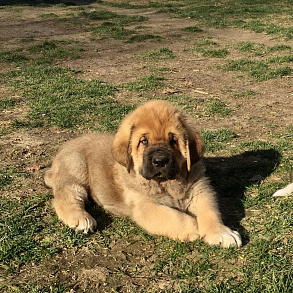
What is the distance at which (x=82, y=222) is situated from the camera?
359 centimetres

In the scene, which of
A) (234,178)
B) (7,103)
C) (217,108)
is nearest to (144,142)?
(234,178)

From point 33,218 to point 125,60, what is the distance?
7.92 meters

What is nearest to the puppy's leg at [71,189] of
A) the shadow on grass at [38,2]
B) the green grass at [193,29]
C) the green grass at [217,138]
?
the green grass at [217,138]

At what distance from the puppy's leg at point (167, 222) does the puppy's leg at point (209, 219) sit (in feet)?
0.27

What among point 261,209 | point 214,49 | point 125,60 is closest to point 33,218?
point 261,209

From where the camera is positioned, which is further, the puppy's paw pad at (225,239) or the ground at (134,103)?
the puppy's paw pad at (225,239)

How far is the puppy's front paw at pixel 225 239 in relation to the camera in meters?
3.18

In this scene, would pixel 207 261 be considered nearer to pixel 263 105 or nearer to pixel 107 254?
pixel 107 254

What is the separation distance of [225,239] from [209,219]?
274mm

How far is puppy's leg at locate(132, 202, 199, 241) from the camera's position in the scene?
3367mm

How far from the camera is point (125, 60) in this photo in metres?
11.2

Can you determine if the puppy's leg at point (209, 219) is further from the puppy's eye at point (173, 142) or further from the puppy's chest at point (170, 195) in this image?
the puppy's eye at point (173, 142)

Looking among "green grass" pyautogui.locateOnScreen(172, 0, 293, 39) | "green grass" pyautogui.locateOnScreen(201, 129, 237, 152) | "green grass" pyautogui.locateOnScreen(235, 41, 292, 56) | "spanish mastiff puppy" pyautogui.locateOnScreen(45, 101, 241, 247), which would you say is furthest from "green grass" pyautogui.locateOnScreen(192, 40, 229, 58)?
"spanish mastiff puppy" pyautogui.locateOnScreen(45, 101, 241, 247)

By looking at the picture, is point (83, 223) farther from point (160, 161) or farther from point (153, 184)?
point (160, 161)
